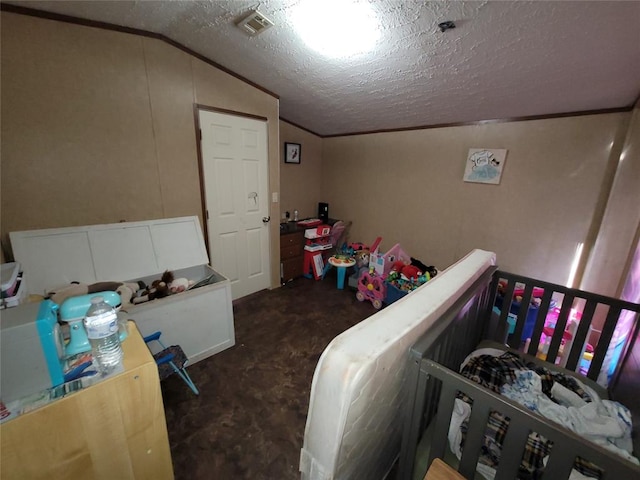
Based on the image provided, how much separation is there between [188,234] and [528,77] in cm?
289

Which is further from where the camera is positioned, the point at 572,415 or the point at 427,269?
the point at 427,269

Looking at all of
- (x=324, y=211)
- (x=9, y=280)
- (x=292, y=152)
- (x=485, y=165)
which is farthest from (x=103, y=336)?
(x=324, y=211)

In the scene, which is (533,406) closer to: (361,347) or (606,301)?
(606,301)

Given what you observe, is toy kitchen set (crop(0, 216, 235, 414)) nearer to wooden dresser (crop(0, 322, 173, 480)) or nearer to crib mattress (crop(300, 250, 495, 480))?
wooden dresser (crop(0, 322, 173, 480))

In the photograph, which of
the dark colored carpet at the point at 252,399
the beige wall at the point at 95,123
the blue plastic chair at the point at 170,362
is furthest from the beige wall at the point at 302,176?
the blue plastic chair at the point at 170,362

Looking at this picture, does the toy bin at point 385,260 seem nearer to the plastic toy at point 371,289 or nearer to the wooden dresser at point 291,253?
the plastic toy at point 371,289

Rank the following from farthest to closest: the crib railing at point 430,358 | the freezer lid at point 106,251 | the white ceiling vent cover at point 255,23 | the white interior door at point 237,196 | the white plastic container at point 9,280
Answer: the white interior door at point 237,196
the freezer lid at point 106,251
the white ceiling vent cover at point 255,23
the white plastic container at point 9,280
the crib railing at point 430,358

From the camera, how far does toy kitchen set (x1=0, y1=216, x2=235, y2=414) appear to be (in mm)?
1179

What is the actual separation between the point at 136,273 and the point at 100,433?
1.32 metres

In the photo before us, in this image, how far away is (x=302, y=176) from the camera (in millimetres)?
3916

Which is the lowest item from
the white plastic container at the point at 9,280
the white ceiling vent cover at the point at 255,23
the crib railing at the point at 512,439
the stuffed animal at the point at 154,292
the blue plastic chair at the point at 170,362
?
the blue plastic chair at the point at 170,362

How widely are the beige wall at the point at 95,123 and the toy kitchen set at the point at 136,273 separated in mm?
133

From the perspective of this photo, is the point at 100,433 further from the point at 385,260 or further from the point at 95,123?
the point at 385,260

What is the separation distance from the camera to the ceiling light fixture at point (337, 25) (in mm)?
1342
